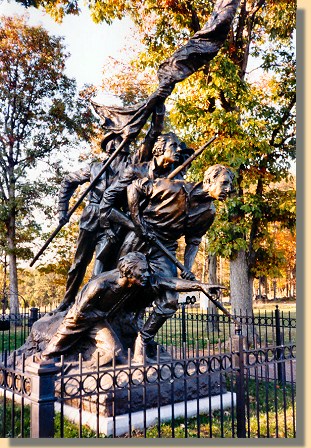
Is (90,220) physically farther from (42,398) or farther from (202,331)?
(202,331)

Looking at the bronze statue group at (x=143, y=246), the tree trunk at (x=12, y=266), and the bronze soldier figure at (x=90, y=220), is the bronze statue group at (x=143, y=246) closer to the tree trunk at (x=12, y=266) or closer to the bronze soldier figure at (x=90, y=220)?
the bronze soldier figure at (x=90, y=220)

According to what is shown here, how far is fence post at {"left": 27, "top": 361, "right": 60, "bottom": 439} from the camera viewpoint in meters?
3.20

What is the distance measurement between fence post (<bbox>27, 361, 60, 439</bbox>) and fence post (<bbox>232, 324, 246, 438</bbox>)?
1873 millimetres

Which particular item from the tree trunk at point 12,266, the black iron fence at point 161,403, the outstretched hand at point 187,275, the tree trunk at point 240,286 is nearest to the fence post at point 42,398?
the black iron fence at point 161,403

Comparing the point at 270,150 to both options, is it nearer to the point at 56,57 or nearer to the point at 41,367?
the point at 41,367

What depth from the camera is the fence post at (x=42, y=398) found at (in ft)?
10.5

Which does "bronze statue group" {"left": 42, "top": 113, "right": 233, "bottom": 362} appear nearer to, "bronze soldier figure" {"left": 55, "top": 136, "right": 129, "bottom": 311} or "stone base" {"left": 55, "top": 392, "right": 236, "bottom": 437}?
"bronze soldier figure" {"left": 55, "top": 136, "right": 129, "bottom": 311}

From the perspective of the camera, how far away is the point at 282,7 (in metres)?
10.4

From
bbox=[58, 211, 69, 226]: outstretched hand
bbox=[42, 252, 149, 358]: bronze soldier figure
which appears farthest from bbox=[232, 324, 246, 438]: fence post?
bbox=[58, 211, 69, 226]: outstretched hand

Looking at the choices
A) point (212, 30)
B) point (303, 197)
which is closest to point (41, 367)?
point (303, 197)

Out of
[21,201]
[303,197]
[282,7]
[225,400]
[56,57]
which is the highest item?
[56,57]

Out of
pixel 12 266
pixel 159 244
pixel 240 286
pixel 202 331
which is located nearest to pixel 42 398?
pixel 159 244

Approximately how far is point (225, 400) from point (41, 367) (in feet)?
9.81

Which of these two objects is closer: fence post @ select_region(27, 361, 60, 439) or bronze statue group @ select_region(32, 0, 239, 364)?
fence post @ select_region(27, 361, 60, 439)
